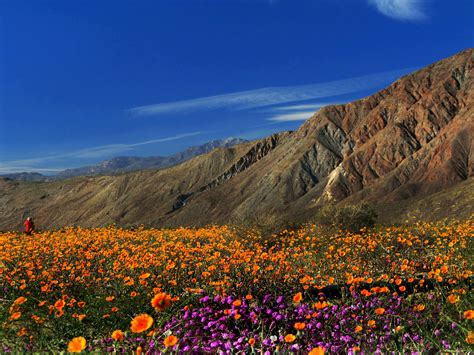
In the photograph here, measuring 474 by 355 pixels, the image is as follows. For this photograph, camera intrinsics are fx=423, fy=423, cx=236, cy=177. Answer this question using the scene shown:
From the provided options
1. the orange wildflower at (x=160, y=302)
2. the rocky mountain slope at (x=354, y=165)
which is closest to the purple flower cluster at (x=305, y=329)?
the orange wildflower at (x=160, y=302)

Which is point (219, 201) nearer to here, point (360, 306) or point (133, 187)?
point (133, 187)

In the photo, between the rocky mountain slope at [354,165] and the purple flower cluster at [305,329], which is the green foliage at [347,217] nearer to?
the purple flower cluster at [305,329]

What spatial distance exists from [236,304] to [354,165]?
63.3 meters

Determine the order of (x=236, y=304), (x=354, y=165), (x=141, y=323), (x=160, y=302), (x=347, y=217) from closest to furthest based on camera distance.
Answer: (x=141, y=323), (x=160, y=302), (x=236, y=304), (x=347, y=217), (x=354, y=165)

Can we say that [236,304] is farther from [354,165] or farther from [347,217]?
[354,165]

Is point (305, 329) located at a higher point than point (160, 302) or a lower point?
lower

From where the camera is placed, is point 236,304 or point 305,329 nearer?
point 236,304

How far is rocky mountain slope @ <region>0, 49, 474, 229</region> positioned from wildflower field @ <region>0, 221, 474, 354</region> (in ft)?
108

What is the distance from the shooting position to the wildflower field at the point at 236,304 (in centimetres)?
394

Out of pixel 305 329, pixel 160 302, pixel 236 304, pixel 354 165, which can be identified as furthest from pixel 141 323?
pixel 354 165

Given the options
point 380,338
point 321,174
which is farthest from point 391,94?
point 380,338

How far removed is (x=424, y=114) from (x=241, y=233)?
56272 millimetres

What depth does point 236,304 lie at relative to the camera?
421 cm

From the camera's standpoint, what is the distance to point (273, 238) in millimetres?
15258
